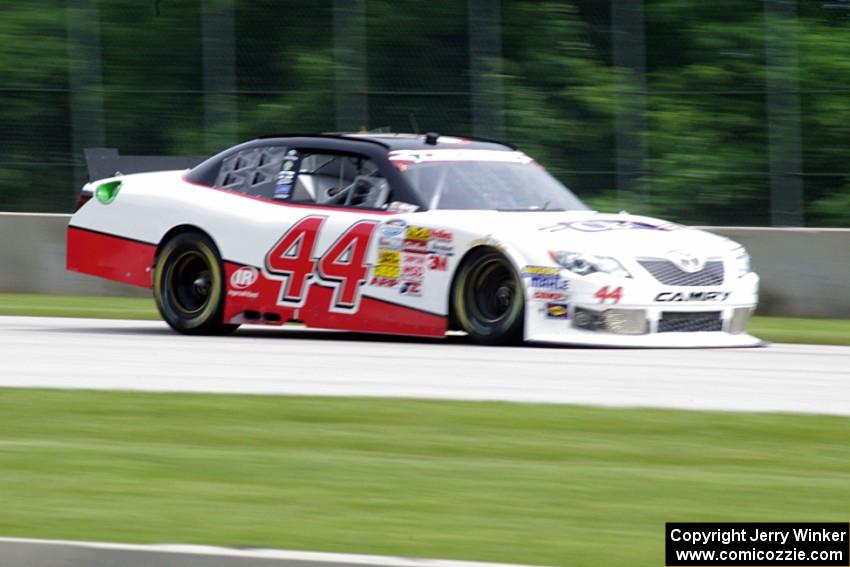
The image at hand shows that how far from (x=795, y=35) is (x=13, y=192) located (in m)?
8.93

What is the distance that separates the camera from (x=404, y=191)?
1240 centimetres

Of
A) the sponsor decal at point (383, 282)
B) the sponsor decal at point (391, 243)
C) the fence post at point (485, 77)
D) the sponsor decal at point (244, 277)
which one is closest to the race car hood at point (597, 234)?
the sponsor decal at point (391, 243)

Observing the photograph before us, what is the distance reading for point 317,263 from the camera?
12523 millimetres

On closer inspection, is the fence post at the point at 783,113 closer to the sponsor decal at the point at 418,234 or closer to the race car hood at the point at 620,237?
the race car hood at the point at 620,237

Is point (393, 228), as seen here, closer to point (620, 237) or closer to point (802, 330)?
point (620, 237)

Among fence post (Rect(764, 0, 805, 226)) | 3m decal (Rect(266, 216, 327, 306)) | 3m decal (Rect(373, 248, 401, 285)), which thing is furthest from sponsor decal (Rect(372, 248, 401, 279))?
fence post (Rect(764, 0, 805, 226))

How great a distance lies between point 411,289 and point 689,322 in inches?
75.9

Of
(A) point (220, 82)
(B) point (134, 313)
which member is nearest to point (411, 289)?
(B) point (134, 313)

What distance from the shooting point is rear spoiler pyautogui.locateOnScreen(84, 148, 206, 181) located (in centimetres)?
1476

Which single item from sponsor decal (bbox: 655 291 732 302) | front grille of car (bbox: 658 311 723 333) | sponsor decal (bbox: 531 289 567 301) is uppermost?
sponsor decal (bbox: 531 289 567 301)

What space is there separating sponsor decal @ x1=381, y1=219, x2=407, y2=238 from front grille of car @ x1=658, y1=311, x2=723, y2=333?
6.34 ft

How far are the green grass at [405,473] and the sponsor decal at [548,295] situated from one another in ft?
8.98

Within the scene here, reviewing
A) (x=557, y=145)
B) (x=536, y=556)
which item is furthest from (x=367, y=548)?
(x=557, y=145)

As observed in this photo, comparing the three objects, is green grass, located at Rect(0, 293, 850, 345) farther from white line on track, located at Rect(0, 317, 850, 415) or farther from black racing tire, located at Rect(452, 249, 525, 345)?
black racing tire, located at Rect(452, 249, 525, 345)
